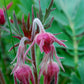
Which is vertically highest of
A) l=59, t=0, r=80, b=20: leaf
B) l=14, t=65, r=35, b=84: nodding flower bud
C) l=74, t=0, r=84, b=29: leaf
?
l=59, t=0, r=80, b=20: leaf

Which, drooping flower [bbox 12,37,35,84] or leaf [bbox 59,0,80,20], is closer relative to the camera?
drooping flower [bbox 12,37,35,84]

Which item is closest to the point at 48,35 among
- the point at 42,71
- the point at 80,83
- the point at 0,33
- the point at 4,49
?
the point at 42,71

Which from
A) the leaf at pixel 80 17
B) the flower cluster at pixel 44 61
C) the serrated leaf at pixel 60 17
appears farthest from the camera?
the leaf at pixel 80 17

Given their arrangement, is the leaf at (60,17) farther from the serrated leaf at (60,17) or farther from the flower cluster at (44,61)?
the flower cluster at (44,61)

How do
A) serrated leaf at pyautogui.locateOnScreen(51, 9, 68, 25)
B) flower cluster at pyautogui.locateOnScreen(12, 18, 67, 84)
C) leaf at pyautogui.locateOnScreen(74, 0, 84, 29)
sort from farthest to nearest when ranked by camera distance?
leaf at pyautogui.locateOnScreen(74, 0, 84, 29) < serrated leaf at pyautogui.locateOnScreen(51, 9, 68, 25) < flower cluster at pyautogui.locateOnScreen(12, 18, 67, 84)

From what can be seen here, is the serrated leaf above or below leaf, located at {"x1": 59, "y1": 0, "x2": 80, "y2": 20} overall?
below

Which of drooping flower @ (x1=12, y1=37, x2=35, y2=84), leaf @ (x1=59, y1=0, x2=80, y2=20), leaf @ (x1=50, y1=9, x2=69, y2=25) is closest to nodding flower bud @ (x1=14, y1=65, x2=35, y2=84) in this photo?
drooping flower @ (x1=12, y1=37, x2=35, y2=84)

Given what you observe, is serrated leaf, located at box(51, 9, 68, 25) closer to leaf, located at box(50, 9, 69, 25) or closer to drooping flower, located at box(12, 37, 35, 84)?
leaf, located at box(50, 9, 69, 25)

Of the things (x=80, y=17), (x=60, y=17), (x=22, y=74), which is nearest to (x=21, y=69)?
(x=22, y=74)

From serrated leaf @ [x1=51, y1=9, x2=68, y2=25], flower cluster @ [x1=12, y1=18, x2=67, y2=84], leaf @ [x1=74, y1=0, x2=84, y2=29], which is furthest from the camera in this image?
leaf @ [x1=74, y1=0, x2=84, y2=29]

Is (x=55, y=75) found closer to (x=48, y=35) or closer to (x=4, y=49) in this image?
(x=48, y=35)

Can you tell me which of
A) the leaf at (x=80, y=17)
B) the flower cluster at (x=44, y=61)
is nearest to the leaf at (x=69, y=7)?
the leaf at (x=80, y=17)

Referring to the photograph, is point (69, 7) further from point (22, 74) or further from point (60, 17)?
point (22, 74)

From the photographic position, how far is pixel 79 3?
1.79 m
